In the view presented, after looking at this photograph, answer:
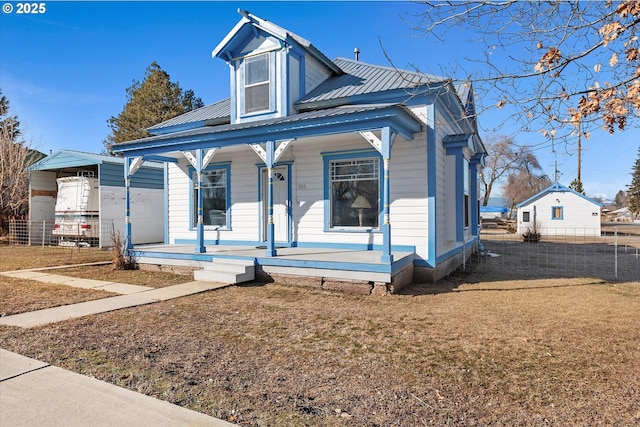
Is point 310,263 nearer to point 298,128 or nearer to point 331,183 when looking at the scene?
point 331,183

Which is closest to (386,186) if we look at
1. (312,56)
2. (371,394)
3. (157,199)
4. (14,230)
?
(371,394)

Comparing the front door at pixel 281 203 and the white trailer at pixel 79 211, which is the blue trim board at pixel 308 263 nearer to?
the front door at pixel 281 203

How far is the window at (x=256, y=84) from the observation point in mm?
10711

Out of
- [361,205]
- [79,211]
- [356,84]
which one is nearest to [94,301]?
[361,205]

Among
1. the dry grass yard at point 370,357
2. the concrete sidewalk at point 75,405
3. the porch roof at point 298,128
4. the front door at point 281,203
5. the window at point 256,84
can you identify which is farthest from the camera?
the window at point 256,84

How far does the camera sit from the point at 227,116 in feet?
37.4

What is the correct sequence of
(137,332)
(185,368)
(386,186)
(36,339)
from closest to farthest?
(185,368) < (36,339) < (137,332) < (386,186)

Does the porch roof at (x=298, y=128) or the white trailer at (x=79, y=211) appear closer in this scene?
the porch roof at (x=298, y=128)

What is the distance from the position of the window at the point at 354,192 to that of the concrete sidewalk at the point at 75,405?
693 cm

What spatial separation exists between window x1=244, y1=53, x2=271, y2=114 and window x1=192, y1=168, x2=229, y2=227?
2.09m

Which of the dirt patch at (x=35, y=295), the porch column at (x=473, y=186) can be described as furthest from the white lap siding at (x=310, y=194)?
the porch column at (x=473, y=186)

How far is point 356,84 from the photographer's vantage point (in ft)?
34.0

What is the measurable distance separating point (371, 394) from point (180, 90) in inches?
1274

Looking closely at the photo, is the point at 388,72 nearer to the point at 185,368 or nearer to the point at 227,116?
the point at 227,116
